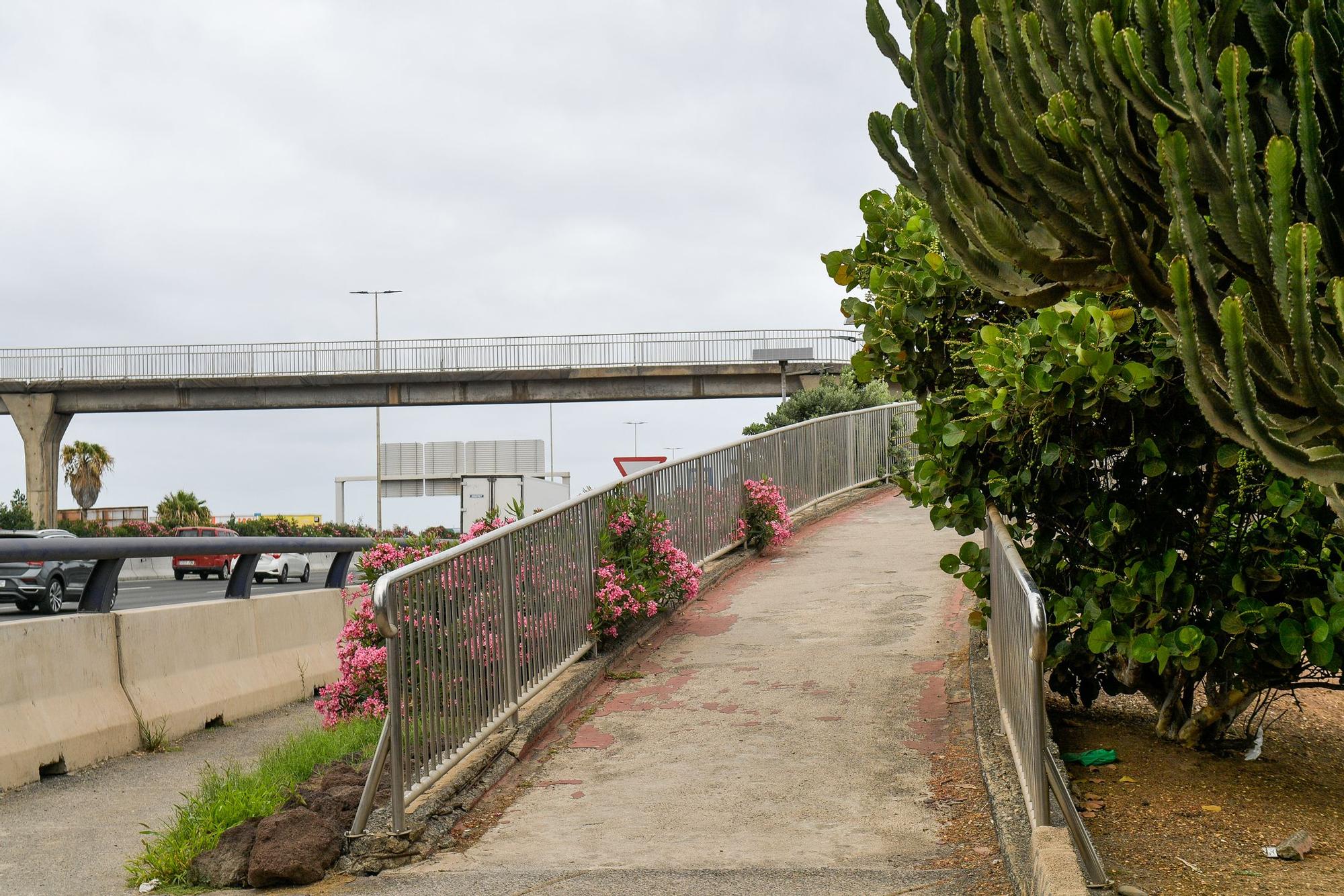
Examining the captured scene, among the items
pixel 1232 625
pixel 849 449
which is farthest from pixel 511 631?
pixel 849 449

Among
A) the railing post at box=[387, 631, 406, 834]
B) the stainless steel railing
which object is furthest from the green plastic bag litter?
the railing post at box=[387, 631, 406, 834]

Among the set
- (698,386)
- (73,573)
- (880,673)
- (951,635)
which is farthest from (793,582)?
(698,386)

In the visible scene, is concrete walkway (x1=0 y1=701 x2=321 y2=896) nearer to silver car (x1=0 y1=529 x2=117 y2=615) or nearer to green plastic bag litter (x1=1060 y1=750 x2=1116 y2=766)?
green plastic bag litter (x1=1060 y1=750 x2=1116 y2=766)

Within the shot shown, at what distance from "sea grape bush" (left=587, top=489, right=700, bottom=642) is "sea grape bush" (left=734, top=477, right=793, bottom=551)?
11.8 ft

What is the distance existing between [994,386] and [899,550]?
28.6ft

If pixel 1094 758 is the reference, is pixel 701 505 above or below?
above

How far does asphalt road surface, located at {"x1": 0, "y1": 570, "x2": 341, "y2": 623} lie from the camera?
78.3 ft

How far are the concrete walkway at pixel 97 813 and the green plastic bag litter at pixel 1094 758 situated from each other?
4543mm

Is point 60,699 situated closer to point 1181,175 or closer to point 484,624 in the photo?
point 484,624

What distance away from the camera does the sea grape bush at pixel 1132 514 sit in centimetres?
571

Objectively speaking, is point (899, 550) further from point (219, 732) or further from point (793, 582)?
point (219, 732)

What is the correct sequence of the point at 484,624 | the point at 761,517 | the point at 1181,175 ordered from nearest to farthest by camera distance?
the point at 1181,175 < the point at 484,624 < the point at 761,517

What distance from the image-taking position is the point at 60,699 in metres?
8.20

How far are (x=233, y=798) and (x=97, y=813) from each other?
1.47 metres
